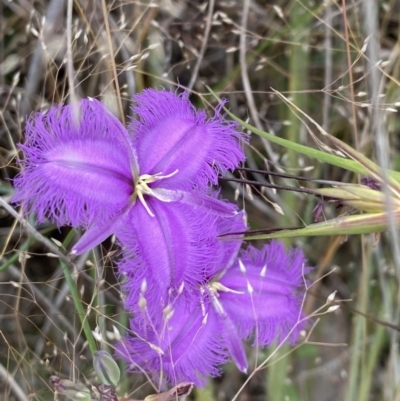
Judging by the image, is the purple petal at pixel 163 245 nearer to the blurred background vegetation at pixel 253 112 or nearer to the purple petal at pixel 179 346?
the purple petal at pixel 179 346

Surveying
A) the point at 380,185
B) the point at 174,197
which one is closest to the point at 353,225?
the point at 380,185

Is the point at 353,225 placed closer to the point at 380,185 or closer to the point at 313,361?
the point at 380,185

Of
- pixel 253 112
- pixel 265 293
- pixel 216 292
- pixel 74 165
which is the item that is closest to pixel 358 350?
pixel 265 293

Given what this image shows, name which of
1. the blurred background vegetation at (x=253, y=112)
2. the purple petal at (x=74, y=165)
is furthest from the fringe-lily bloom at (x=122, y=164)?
the blurred background vegetation at (x=253, y=112)

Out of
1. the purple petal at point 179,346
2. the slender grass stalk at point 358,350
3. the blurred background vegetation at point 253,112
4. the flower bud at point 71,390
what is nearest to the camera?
the flower bud at point 71,390

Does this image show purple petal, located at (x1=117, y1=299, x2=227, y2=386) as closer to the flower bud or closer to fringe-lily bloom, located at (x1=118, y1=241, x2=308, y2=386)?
fringe-lily bloom, located at (x1=118, y1=241, x2=308, y2=386)

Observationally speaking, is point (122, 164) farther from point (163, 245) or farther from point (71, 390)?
point (71, 390)
